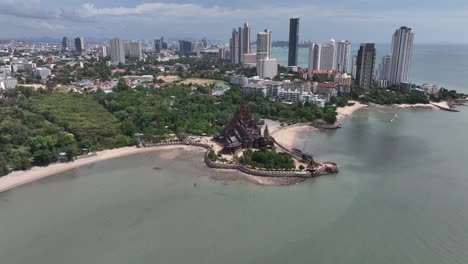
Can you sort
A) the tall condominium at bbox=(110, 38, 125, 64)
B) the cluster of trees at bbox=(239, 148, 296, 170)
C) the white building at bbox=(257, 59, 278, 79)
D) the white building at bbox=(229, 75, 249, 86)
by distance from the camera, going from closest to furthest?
the cluster of trees at bbox=(239, 148, 296, 170), the white building at bbox=(229, 75, 249, 86), the white building at bbox=(257, 59, 278, 79), the tall condominium at bbox=(110, 38, 125, 64)

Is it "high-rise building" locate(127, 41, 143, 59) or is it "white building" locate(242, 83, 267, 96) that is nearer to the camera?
"white building" locate(242, 83, 267, 96)

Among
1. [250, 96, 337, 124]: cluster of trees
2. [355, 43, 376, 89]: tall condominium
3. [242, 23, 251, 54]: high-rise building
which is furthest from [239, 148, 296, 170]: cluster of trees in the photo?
[242, 23, 251, 54]: high-rise building

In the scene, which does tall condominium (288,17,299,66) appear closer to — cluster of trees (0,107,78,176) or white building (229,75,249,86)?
white building (229,75,249,86)

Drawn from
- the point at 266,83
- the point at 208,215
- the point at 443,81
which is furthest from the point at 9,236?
the point at 443,81

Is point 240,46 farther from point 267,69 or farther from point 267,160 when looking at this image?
point 267,160

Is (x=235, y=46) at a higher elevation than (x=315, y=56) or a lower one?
higher

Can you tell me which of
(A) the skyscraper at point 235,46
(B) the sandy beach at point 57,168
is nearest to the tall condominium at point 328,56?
(A) the skyscraper at point 235,46

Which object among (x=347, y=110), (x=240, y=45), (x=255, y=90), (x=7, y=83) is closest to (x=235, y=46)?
(x=240, y=45)
